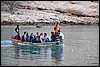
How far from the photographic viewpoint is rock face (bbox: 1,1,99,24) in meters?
58.8

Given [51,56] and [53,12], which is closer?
[51,56]

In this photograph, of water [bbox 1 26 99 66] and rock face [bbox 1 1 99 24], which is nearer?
water [bbox 1 26 99 66]

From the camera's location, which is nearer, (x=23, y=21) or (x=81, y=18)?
(x=23, y=21)

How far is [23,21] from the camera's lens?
5744 cm

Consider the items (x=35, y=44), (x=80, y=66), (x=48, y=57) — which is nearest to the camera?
A: (x=80, y=66)

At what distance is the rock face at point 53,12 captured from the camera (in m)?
58.8

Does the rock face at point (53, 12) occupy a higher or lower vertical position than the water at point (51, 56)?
lower

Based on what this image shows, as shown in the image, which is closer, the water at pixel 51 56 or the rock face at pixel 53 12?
the water at pixel 51 56

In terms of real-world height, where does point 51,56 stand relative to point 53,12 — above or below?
above

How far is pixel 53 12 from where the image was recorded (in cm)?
6350

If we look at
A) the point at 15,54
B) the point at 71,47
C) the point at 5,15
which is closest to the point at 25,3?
the point at 5,15

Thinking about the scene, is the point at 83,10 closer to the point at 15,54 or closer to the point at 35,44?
the point at 35,44

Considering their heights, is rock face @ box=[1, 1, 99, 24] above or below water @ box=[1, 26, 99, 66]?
below

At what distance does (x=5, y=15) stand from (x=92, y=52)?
3402 centimetres
